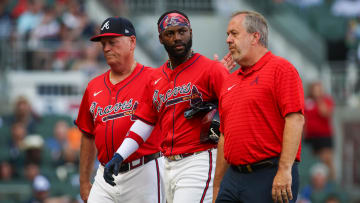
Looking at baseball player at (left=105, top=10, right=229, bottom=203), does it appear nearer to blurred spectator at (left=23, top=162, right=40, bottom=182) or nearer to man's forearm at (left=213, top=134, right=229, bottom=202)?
man's forearm at (left=213, top=134, right=229, bottom=202)

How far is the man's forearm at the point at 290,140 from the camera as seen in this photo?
17.6 feet

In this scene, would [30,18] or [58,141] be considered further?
[30,18]

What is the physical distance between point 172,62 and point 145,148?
0.89 meters

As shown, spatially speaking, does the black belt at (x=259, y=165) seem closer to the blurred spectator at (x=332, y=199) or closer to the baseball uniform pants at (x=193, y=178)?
the baseball uniform pants at (x=193, y=178)

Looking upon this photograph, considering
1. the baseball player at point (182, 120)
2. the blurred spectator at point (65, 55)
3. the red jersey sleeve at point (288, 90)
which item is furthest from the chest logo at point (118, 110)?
the blurred spectator at point (65, 55)

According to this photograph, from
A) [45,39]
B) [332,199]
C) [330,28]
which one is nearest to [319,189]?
[332,199]

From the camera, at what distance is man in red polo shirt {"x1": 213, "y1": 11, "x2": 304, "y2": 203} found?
5.41 metres

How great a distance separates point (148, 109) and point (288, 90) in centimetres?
187

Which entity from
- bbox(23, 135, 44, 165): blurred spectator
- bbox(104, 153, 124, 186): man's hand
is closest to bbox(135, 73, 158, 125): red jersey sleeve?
bbox(104, 153, 124, 186): man's hand

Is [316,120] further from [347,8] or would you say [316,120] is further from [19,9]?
[19,9]

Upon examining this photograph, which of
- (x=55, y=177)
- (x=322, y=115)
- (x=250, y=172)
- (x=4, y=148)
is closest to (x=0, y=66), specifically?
(x=4, y=148)

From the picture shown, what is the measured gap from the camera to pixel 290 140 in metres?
5.37

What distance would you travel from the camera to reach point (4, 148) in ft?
43.3

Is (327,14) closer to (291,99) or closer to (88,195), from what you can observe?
(88,195)
